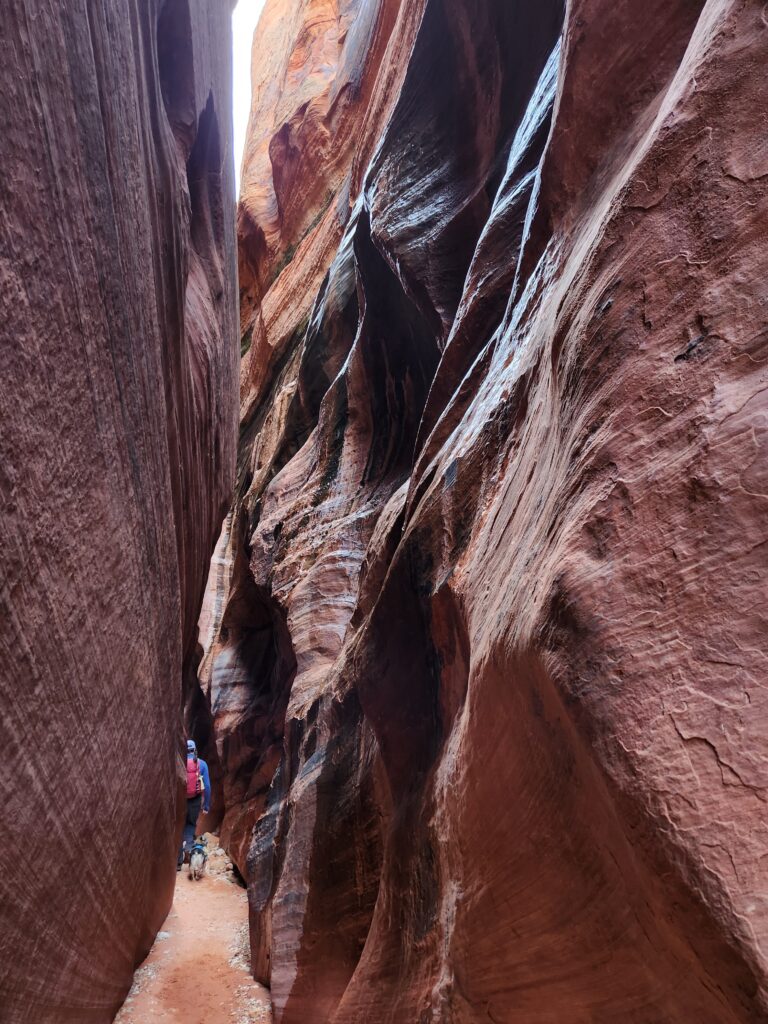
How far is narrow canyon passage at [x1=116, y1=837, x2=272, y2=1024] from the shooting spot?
18.2 feet

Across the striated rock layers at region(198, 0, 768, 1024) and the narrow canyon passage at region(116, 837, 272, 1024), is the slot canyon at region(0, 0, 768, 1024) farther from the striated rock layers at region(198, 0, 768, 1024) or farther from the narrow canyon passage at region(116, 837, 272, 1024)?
the narrow canyon passage at region(116, 837, 272, 1024)

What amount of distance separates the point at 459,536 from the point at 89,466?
1.68 metres

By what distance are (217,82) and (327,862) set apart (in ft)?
20.0

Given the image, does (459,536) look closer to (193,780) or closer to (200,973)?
(200,973)

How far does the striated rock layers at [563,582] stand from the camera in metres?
1.55

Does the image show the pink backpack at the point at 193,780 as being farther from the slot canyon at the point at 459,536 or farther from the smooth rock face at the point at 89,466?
the smooth rock face at the point at 89,466

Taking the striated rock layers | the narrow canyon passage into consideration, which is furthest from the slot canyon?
the narrow canyon passage

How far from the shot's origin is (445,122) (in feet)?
21.2

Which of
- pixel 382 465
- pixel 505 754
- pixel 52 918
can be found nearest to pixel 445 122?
pixel 382 465

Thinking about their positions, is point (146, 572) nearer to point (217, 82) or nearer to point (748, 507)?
point (748, 507)

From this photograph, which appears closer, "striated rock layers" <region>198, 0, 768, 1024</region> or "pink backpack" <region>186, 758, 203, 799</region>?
"striated rock layers" <region>198, 0, 768, 1024</region>

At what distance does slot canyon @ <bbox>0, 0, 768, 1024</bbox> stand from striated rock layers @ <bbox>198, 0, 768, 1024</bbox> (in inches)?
0.5

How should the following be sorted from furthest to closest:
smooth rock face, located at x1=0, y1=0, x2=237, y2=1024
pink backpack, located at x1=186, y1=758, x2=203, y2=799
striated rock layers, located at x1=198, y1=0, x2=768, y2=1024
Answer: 1. pink backpack, located at x1=186, y1=758, x2=203, y2=799
2. smooth rock face, located at x1=0, y1=0, x2=237, y2=1024
3. striated rock layers, located at x1=198, y1=0, x2=768, y2=1024

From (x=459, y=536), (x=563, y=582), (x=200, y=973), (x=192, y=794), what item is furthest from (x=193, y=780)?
(x=563, y=582)
